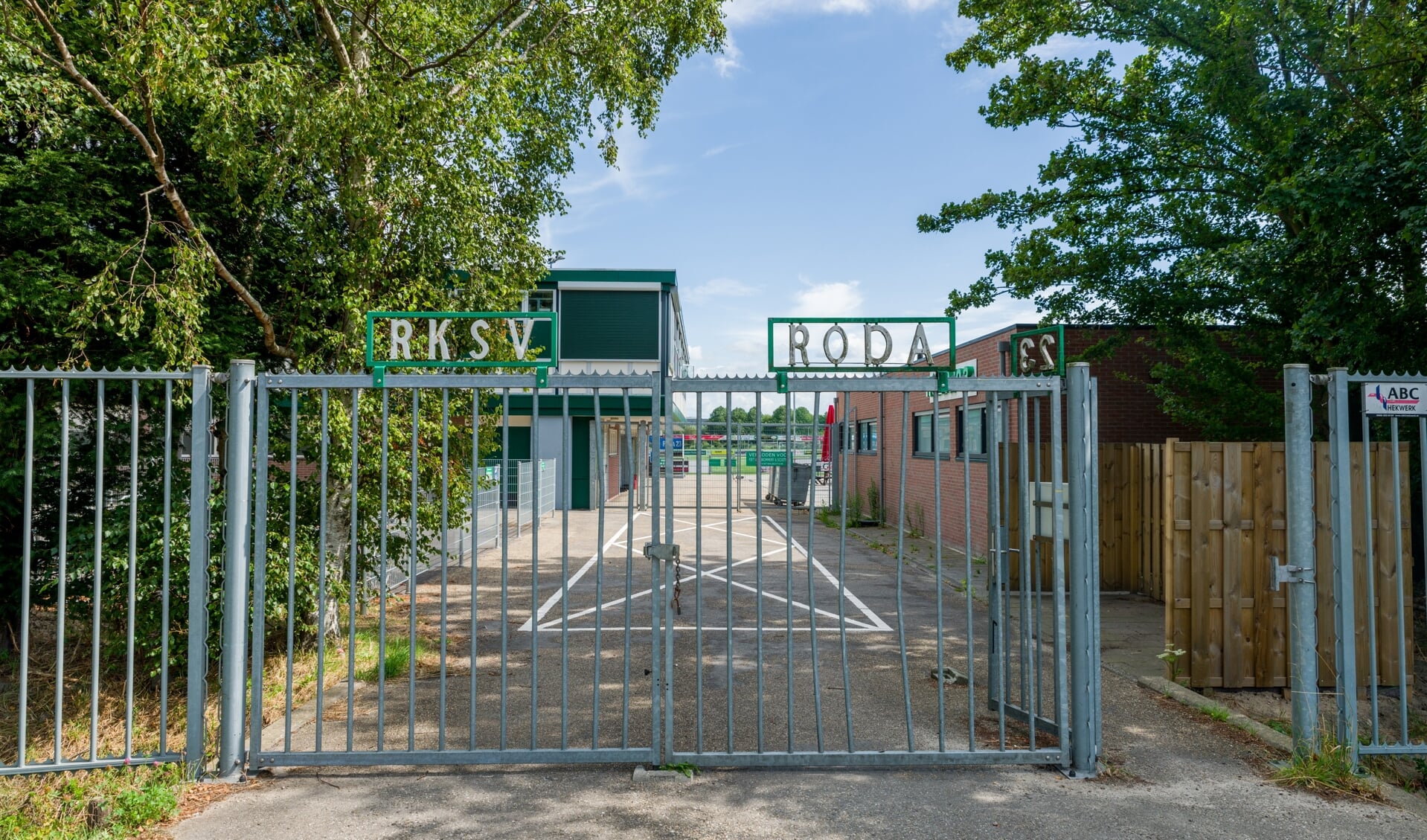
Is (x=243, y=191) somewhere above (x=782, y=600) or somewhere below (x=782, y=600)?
above

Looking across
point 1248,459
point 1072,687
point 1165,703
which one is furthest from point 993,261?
point 1072,687

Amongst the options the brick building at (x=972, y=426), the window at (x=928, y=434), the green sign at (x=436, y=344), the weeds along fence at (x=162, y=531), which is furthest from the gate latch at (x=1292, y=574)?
the window at (x=928, y=434)

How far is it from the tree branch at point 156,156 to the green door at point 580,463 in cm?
1733

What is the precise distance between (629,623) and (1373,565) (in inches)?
208

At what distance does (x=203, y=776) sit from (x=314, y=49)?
6662 millimetres

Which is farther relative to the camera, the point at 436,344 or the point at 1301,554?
the point at 1301,554

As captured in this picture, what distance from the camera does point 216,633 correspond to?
20.7 ft

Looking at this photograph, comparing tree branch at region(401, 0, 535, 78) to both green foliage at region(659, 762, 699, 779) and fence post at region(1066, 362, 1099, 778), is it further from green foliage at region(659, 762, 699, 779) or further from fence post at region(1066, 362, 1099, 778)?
green foliage at region(659, 762, 699, 779)

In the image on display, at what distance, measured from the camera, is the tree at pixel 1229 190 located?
25.7 feet

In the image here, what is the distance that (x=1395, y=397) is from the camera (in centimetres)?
480

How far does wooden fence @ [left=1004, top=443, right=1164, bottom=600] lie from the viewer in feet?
33.0

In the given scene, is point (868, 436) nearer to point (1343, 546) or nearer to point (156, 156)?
point (1343, 546)

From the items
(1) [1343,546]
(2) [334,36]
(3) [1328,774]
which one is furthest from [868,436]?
(3) [1328,774]

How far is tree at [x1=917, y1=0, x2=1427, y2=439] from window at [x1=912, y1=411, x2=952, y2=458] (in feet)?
12.1
